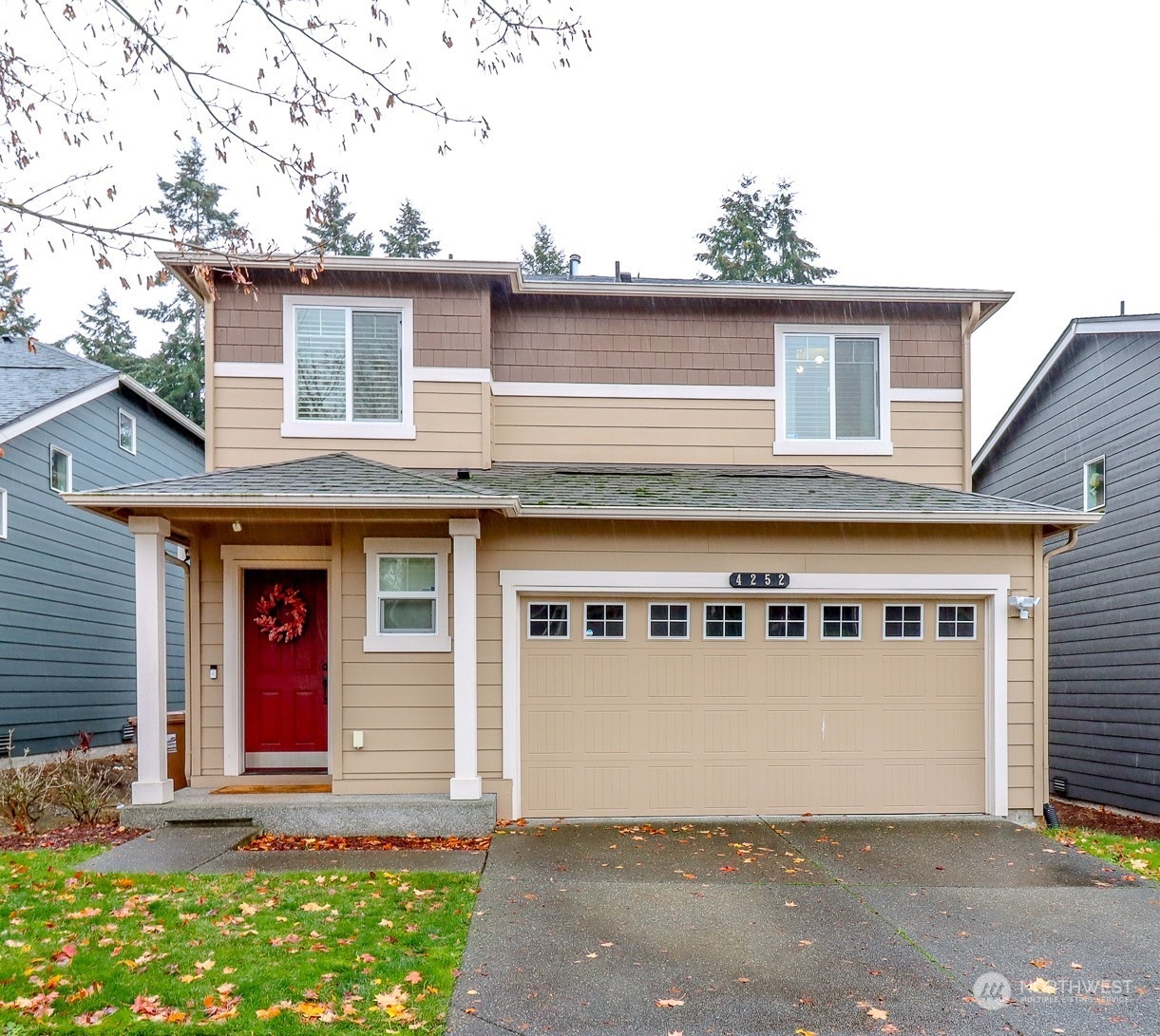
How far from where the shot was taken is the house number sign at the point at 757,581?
796 cm

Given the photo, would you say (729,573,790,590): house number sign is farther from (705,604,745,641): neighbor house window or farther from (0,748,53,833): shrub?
(0,748,53,833): shrub

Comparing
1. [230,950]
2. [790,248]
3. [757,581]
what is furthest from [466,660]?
[790,248]

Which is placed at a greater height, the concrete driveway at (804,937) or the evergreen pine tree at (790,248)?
the evergreen pine tree at (790,248)

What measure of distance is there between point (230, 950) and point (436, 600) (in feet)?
12.4

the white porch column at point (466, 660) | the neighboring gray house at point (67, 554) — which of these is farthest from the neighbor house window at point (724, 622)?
the neighboring gray house at point (67, 554)

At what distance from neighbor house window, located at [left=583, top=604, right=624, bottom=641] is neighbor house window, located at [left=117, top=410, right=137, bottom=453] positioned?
9638mm

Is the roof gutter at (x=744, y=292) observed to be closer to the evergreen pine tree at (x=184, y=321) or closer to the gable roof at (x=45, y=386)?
the gable roof at (x=45, y=386)

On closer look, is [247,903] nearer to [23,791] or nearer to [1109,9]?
[23,791]

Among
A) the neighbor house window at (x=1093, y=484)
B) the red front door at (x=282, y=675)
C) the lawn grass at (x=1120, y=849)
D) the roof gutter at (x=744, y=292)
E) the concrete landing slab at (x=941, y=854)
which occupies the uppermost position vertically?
the roof gutter at (x=744, y=292)

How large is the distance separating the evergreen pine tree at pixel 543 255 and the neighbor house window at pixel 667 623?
25803 millimetres

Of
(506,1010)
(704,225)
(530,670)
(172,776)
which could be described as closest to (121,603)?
(172,776)

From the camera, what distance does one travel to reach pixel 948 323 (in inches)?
372

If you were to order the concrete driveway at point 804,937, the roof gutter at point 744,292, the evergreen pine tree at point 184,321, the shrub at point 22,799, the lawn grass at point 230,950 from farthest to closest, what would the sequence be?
the evergreen pine tree at point 184,321
the roof gutter at point 744,292
the shrub at point 22,799
the concrete driveway at point 804,937
the lawn grass at point 230,950

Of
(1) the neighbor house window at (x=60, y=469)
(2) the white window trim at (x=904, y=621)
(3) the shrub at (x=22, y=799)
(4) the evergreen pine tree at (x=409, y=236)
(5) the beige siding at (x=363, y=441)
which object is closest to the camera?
(3) the shrub at (x=22, y=799)
